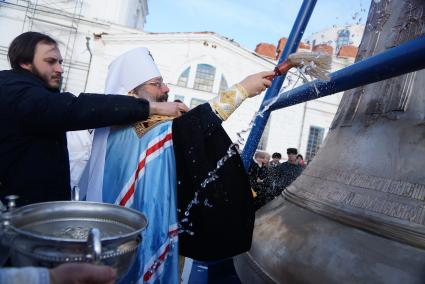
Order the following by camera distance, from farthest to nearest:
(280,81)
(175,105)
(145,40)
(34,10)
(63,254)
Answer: (34,10), (145,40), (280,81), (175,105), (63,254)

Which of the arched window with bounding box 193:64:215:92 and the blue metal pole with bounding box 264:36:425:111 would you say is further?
the arched window with bounding box 193:64:215:92

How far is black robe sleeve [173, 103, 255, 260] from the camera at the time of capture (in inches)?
48.9

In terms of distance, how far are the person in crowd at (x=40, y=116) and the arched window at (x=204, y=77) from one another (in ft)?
49.1

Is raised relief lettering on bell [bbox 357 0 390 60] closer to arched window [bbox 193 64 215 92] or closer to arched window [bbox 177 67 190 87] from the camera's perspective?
arched window [bbox 193 64 215 92]

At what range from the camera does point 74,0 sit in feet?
63.9

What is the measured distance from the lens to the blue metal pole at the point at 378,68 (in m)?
0.96

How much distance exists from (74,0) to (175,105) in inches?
837

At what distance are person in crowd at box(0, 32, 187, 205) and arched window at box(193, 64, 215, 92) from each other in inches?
589

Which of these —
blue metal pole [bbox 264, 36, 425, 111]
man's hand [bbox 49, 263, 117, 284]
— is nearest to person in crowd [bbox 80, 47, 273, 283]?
blue metal pole [bbox 264, 36, 425, 111]

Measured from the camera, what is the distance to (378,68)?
42.7 inches

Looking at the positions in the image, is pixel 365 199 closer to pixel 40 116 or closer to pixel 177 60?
pixel 40 116

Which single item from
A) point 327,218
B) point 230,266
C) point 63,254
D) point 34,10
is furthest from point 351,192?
point 34,10

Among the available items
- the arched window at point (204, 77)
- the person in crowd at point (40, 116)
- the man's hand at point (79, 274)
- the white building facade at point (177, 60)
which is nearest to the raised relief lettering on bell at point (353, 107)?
the person in crowd at point (40, 116)

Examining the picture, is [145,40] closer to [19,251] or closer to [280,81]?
[280,81]
